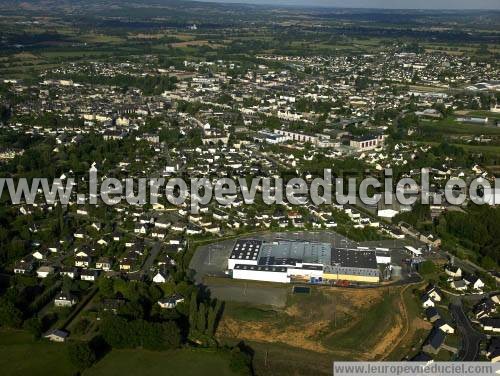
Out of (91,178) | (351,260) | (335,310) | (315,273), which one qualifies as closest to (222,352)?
(335,310)

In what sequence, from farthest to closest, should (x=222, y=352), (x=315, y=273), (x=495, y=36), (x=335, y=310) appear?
(x=495, y=36) → (x=315, y=273) → (x=335, y=310) → (x=222, y=352)

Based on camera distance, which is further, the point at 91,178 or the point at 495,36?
the point at 495,36

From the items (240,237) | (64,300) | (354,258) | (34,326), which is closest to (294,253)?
(354,258)

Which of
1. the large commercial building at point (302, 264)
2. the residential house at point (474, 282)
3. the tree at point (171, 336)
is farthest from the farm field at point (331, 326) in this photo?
the residential house at point (474, 282)

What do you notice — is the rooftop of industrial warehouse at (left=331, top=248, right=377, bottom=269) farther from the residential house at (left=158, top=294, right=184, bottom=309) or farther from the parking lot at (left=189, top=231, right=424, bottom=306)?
the residential house at (left=158, top=294, right=184, bottom=309)

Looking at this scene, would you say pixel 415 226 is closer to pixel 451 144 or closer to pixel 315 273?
pixel 315 273

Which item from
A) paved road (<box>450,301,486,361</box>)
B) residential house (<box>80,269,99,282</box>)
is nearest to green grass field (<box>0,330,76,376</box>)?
residential house (<box>80,269,99,282</box>)

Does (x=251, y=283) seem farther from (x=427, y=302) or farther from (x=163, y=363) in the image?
(x=427, y=302)
